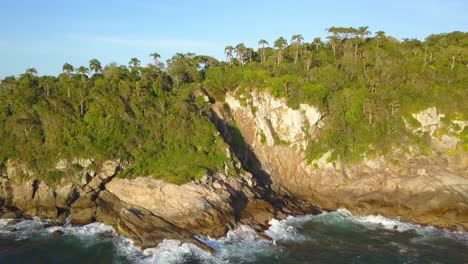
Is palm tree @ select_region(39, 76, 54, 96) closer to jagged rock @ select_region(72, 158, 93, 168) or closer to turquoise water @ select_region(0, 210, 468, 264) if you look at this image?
jagged rock @ select_region(72, 158, 93, 168)

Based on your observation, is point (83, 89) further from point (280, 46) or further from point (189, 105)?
point (280, 46)

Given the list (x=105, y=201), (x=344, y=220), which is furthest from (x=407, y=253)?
(x=105, y=201)

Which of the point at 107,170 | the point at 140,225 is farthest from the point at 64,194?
the point at 140,225

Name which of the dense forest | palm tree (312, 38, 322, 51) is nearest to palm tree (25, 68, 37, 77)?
the dense forest

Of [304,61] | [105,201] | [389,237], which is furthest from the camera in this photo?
[304,61]

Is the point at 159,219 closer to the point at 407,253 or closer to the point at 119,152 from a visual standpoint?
the point at 119,152

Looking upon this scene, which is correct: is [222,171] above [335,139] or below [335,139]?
below
